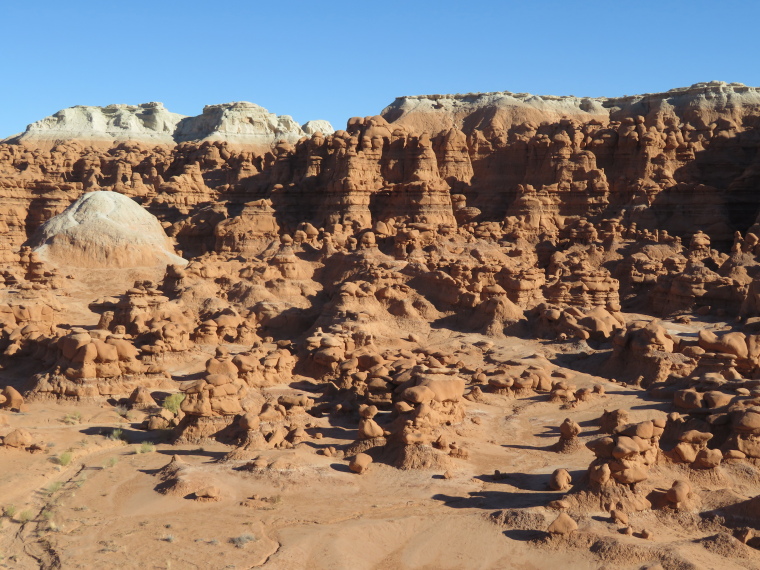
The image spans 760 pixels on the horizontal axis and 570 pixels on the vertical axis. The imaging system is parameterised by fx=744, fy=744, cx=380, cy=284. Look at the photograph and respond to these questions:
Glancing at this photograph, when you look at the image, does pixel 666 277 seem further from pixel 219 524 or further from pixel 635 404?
pixel 219 524

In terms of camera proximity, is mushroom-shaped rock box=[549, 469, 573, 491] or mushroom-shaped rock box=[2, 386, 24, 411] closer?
mushroom-shaped rock box=[549, 469, 573, 491]

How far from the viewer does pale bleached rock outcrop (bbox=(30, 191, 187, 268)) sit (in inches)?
1316

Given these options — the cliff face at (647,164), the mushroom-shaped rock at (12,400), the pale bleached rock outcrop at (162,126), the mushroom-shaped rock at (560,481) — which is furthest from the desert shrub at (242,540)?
the pale bleached rock outcrop at (162,126)

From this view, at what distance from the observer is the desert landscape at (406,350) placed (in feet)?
35.7

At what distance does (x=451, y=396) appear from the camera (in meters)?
15.8

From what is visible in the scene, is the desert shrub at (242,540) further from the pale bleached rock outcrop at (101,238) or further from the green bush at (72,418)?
the pale bleached rock outcrop at (101,238)

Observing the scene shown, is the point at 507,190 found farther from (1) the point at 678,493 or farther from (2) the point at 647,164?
(1) the point at 678,493

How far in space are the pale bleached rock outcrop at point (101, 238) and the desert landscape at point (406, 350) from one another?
0.15 meters

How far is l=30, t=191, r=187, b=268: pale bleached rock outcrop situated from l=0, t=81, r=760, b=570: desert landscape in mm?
150

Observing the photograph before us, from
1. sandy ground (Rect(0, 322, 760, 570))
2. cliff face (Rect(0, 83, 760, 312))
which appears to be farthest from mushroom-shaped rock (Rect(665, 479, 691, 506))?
cliff face (Rect(0, 83, 760, 312))

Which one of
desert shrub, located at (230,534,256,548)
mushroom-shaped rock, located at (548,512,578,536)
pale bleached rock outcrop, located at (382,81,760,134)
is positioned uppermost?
pale bleached rock outcrop, located at (382,81,760,134)

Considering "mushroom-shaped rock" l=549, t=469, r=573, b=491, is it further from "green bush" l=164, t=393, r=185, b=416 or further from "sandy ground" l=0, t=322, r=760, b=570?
"green bush" l=164, t=393, r=185, b=416

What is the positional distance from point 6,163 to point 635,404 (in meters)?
54.8

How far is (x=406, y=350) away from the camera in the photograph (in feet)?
73.4
